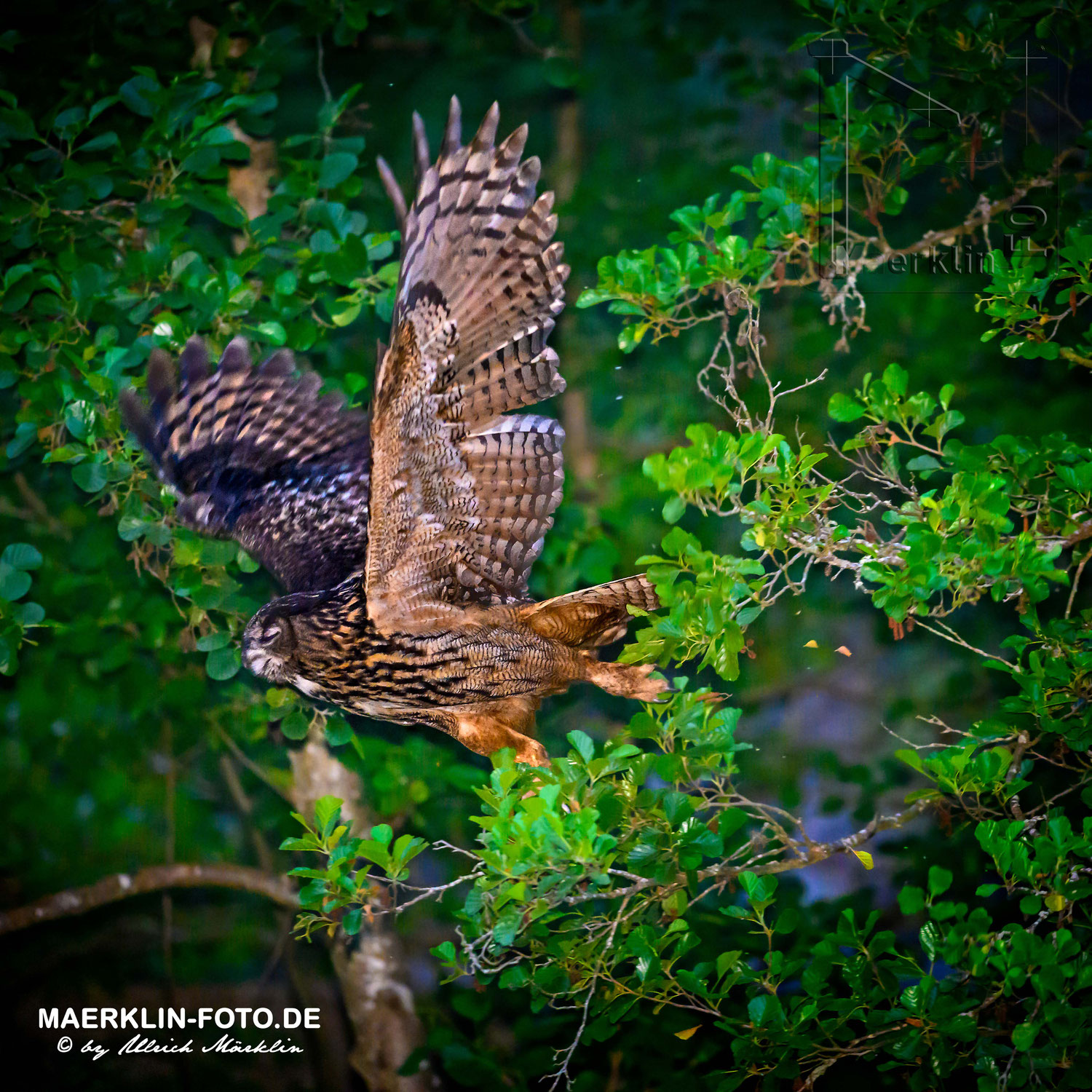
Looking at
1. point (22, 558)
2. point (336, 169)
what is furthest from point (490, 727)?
point (336, 169)

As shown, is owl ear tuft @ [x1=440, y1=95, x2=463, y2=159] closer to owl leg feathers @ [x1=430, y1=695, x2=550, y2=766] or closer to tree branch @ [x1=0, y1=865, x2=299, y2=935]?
owl leg feathers @ [x1=430, y1=695, x2=550, y2=766]

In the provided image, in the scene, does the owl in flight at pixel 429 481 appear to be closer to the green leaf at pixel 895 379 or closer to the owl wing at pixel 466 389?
the owl wing at pixel 466 389

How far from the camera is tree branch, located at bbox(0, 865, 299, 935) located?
1.79 meters

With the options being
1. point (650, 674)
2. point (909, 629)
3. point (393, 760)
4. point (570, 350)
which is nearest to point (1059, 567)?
point (909, 629)

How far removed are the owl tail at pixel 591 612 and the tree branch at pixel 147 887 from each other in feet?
2.11

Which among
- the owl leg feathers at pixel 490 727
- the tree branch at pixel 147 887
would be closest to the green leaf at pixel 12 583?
the tree branch at pixel 147 887

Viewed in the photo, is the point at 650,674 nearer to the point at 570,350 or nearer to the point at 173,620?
the point at 570,350

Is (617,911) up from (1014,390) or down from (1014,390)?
down

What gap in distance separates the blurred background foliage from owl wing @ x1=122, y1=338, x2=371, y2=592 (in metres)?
0.07

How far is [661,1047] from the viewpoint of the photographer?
1689 millimetres

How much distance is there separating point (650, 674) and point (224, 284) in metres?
0.90

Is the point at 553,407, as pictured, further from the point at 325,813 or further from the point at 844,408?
the point at 325,813

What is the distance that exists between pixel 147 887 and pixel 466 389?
3.33 ft

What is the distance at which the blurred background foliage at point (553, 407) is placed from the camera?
1664 millimetres
